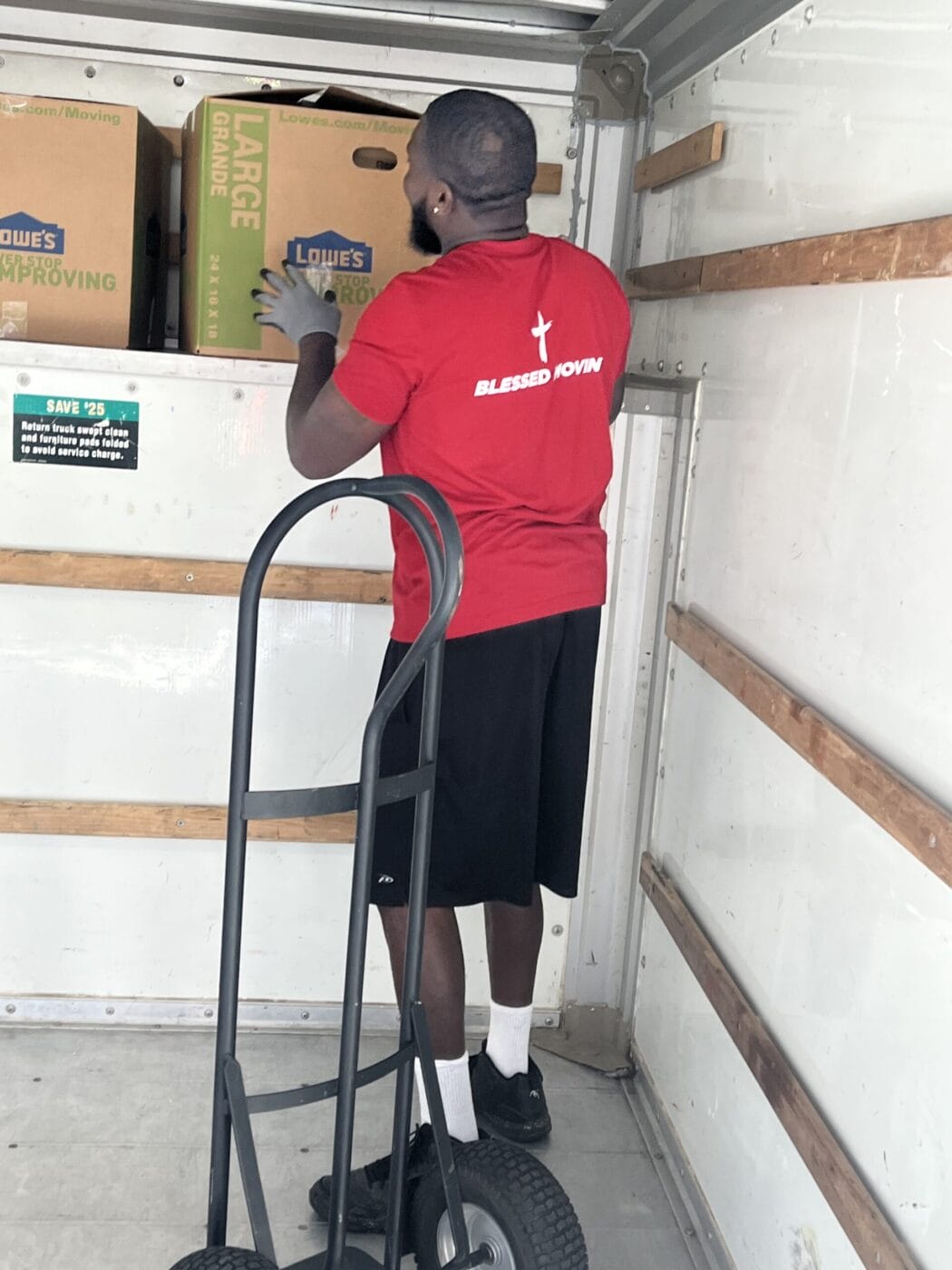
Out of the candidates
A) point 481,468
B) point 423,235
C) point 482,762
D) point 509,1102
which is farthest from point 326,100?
point 509,1102

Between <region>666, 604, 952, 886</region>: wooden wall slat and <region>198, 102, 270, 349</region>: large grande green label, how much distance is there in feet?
3.64

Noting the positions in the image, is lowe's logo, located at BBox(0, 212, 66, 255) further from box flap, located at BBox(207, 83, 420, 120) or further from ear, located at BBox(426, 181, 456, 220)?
ear, located at BBox(426, 181, 456, 220)

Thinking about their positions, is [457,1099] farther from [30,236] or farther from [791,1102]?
[30,236]

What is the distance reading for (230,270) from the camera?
256 centimetres

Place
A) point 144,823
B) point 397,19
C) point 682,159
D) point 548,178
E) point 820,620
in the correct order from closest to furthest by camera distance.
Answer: point 820,620 < point 682,159 < point 397,19 < point 144,823 < point 548,178

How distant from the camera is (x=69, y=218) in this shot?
2.53 meters

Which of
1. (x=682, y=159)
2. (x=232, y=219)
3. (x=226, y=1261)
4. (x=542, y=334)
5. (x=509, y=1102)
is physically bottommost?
(x=509, y=1102)

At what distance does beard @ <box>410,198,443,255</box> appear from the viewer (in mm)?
2088

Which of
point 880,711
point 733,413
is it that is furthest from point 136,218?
point 880,711

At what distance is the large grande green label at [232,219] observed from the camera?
248cm

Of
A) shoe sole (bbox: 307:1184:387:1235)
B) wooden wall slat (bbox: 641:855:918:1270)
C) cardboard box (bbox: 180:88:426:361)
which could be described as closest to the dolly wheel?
shoe sole (bbox: 307:1184:387:1235)

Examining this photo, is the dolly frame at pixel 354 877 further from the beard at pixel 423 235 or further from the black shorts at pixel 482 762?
the beard at pixel 423 235

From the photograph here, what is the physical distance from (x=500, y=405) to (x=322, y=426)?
0.91 ft

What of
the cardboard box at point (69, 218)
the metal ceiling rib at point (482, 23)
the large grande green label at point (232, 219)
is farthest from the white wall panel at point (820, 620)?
the cardboard box at point (69, 218)
